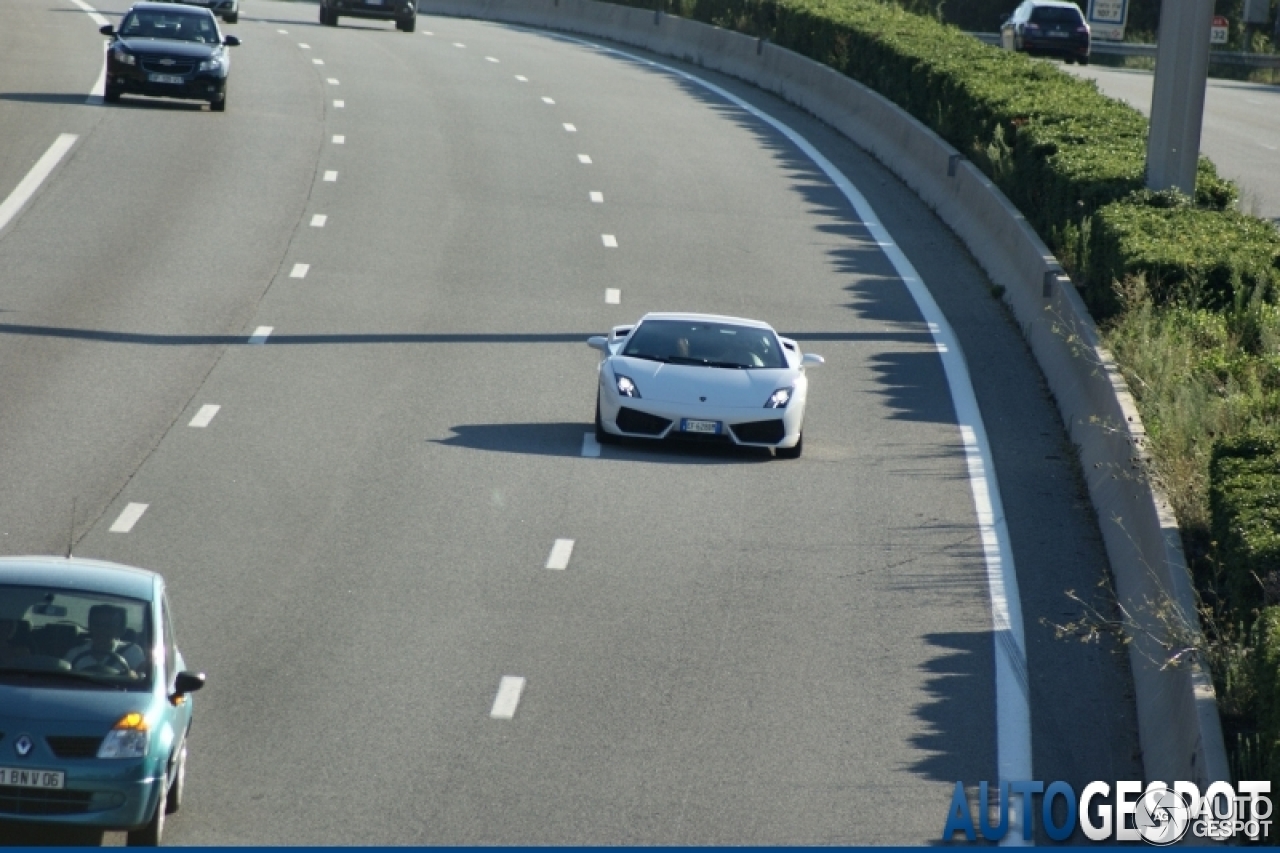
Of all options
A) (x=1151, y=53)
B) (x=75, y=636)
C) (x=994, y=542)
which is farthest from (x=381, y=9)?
(x=75, y=636)

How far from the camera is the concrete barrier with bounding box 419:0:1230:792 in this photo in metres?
11.7

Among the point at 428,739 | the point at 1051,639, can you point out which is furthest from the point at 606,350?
the point at 428,739

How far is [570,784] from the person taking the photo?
11109mm

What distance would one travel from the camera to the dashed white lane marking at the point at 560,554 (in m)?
15.3

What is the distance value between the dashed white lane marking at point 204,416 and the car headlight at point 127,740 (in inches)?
375

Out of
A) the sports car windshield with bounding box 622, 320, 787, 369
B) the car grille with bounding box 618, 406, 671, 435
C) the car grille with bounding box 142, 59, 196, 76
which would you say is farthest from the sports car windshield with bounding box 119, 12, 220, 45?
the car grille with bounding box 618, 406, 671, 435

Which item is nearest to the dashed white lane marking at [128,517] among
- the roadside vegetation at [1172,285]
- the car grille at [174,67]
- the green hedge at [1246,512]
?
the roadside vegetation at [1172,285]

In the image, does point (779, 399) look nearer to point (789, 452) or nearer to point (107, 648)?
point (789, 452)

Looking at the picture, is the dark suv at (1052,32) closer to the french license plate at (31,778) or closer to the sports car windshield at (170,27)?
the sports car windshield at (170,27)

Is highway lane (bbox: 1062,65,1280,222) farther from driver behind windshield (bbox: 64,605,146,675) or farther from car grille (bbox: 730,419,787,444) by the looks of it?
driver behind windshield (bbox: 64,605,146,675)

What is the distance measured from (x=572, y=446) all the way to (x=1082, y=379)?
473cm

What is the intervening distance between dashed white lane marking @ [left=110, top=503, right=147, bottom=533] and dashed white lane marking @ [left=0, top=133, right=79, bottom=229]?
1261cm

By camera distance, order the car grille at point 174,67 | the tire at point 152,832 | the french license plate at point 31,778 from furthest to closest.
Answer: the car grille at point 174,67 < the tire at point 152,832 < the french license plate at point 31,778

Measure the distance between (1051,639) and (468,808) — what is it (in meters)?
5.04
